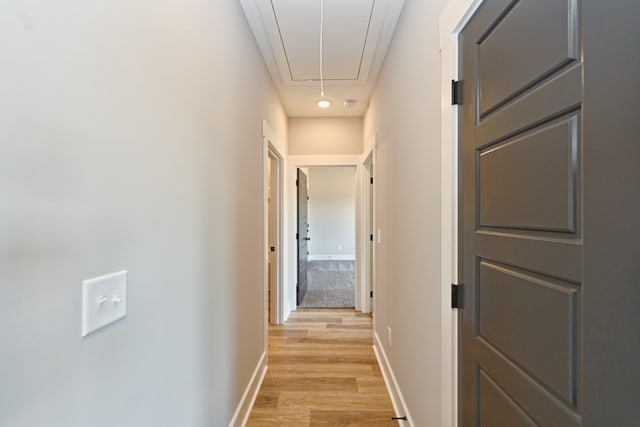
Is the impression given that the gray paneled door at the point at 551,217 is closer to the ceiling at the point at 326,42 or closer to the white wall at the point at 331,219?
the ceiling at the point at 326,42

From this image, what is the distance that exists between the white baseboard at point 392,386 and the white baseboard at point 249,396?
1.00m

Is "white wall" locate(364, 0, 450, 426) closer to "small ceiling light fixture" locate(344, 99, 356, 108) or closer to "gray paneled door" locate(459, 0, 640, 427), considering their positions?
"gray paneled door" locate(459, 0, 640, 427)

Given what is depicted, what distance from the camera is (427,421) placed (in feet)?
4.72

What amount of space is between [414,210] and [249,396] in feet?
5.54

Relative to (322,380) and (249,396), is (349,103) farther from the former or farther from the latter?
(249,396)

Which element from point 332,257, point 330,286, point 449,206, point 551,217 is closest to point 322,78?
point 449,206

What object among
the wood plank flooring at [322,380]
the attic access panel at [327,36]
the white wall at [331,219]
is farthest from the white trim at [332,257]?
the attic access panel at [327,36]

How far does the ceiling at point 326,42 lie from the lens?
74.0 inches

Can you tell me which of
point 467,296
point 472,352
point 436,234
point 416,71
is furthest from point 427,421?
point 416,71

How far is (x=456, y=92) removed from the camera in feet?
3.65

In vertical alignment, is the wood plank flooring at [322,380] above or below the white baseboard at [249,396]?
below

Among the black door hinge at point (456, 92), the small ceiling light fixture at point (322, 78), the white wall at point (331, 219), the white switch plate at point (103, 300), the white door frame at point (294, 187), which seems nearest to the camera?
the white switch plate at point (103, 300)

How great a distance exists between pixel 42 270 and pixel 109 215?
0.69ft

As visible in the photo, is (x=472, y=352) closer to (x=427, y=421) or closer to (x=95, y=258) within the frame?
(x=427, y=421)
